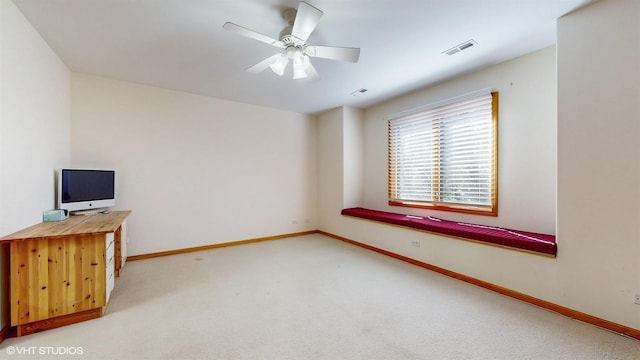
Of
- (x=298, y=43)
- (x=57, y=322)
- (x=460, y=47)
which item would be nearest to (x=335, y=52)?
(x=298, y=43)

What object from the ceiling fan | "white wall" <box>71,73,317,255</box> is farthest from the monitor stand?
the ceiling fan

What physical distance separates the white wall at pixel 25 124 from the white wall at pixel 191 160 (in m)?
0.62

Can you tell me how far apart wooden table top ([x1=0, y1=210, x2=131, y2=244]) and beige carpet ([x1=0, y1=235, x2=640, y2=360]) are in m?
0.77

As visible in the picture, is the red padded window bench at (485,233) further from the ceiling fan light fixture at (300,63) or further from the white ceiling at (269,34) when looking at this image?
the ceiling fan light fixture at (300,63)

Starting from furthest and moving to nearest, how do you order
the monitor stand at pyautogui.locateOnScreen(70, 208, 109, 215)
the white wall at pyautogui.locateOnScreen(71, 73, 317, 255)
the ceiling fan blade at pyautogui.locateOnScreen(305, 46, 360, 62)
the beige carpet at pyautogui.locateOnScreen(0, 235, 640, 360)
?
the white wall at pyautogui.locateOnScreen(71, 73, 317, 255) < the monitor stand at pyautogui.locateOnScreen(70, 208, 109, 215) < the ceiling fan blade at pyautogui.locateOnScreen(305, 46, 360, 62) < the beige carpet at pyautogui.locateOnScreen(0, 235, 640, 360)

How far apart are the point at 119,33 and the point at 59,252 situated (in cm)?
204

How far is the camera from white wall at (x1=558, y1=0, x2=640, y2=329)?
6.31 ft

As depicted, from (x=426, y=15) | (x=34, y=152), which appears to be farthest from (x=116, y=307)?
(x=426, y=15)

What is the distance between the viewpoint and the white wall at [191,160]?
3.53 metres

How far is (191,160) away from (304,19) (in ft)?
10.4

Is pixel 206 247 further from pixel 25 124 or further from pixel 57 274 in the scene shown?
pixel 25 124

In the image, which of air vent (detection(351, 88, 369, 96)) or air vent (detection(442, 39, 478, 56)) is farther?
air vent (detection(351, 88, 369, 96))

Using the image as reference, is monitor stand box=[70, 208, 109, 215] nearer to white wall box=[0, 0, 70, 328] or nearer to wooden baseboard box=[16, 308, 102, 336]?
white wall box=[0, 0, 70, 328]

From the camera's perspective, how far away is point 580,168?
7.06 ft
